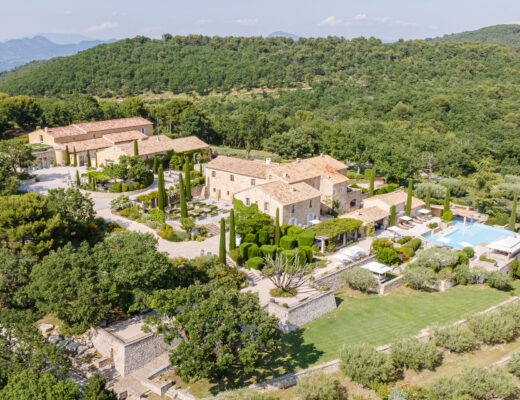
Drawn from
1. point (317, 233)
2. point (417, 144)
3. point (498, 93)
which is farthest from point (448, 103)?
point (317, 233)

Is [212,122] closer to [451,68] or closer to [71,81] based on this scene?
[71,81]

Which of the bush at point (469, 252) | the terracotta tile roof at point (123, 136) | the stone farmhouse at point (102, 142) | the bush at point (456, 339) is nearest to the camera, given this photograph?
the bush at point (456, 339)

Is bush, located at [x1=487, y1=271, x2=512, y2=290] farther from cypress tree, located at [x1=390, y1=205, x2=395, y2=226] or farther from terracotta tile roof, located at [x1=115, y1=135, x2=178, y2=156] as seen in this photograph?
terracotta tile roof, located at [x1=115, y1=135, x2=178, y2=156]

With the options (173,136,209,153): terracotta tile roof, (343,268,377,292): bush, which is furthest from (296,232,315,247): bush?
(173,136,209,153): terracotta tile roof

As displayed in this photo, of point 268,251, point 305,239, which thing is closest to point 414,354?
point 268,251

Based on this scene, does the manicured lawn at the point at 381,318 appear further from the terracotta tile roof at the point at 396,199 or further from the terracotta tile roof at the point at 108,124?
the terracotta tile roof at the point at 108,124

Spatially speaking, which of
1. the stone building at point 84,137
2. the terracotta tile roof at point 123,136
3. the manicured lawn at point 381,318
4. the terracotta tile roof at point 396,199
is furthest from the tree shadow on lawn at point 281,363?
the terracotta tile roof at point 123,136
